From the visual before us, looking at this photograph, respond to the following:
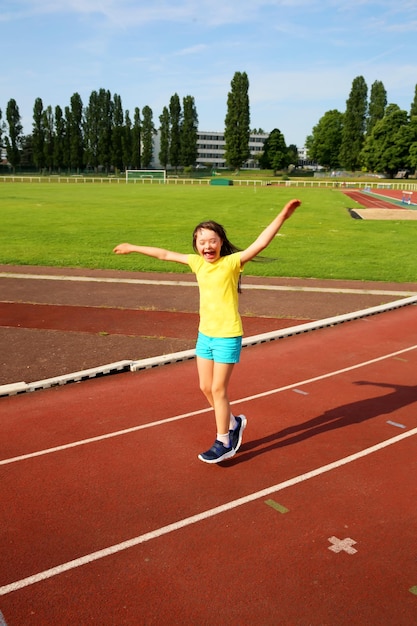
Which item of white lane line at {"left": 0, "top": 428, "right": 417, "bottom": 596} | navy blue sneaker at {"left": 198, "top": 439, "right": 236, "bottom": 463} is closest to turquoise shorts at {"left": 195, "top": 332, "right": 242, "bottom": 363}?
navy blue sneaker at {"left": 198, "top": 439, "right": 236, "bottom": 463}

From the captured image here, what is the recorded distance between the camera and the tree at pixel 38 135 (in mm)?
112312

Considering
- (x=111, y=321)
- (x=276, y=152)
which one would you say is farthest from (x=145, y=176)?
(x=111, y=321)

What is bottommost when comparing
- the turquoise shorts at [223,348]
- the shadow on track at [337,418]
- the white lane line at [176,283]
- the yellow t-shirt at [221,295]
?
the white lane line at [176,283]

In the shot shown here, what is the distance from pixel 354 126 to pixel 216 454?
107162mm

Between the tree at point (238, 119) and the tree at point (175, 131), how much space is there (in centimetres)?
1170

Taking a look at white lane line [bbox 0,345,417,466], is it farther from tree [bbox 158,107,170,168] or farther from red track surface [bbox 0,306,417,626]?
tree [bbox 158,107,170,168]

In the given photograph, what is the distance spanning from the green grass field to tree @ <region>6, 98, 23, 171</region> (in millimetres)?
81470

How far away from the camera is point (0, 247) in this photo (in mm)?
19938

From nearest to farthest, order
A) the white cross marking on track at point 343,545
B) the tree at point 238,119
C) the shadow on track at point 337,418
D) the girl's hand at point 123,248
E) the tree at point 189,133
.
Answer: the white cross marking on track at point 343,545 → the girl's hand at point 123,248 → the shadow on track at point 337,418 → the tree at point 238,119 → the tree at point 189,133

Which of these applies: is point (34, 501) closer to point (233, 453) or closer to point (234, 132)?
point (233, 453)

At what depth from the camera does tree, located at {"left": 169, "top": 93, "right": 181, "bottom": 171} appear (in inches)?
4542

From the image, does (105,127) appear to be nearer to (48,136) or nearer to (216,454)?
(48,136)

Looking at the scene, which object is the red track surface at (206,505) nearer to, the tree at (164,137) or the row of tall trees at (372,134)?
the row of tall trees at (372,134)

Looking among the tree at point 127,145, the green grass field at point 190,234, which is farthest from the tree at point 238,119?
the green grass field at point 190,234
